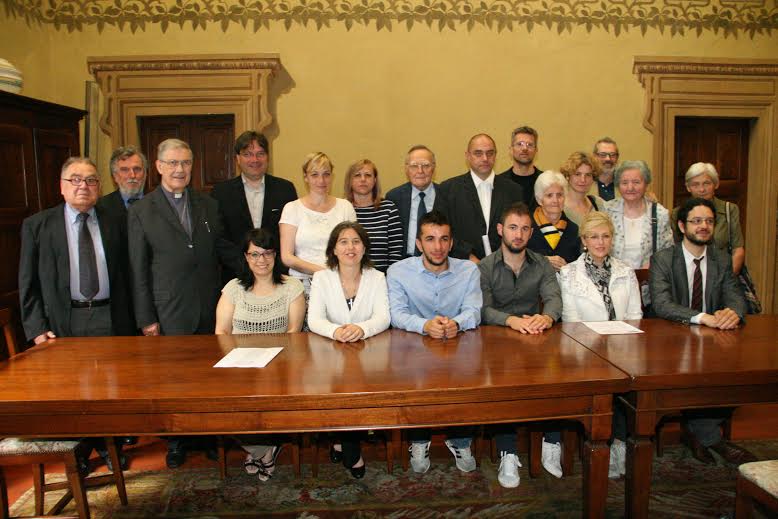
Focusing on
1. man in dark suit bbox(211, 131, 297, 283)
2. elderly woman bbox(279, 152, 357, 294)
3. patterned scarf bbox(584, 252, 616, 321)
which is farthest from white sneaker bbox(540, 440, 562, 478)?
man in dark suit bbox(211, 131, 297, 283)

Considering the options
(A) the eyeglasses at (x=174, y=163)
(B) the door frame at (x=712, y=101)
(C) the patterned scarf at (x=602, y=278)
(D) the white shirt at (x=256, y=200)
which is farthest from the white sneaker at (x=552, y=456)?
(B) the door frame at (x=712, y=101)

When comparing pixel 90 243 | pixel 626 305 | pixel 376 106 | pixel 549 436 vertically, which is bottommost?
pixel 549 436

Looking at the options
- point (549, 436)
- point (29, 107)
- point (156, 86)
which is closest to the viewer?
point (549, 436)

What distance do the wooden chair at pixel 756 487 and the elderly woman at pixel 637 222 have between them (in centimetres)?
155

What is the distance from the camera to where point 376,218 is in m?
3.34

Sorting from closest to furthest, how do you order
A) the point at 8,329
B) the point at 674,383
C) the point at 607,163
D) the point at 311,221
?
the point at 674,383
the point at 8,329
the point at 311,221
the point at 607,163

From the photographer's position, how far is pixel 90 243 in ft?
9.21

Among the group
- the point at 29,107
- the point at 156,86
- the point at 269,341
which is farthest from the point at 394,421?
the point at 156,86

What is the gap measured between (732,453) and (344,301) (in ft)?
6.63

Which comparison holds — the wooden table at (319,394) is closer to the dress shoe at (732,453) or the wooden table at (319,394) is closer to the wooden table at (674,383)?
the wooden table at (674,383)

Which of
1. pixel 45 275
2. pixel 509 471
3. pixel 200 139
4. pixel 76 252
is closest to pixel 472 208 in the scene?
pixel 509 471

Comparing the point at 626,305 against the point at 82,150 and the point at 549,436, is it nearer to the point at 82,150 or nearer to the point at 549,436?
the point at 549,436

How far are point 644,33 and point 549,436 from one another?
403 centimetres

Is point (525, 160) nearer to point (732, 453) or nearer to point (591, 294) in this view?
point (591, 294)
